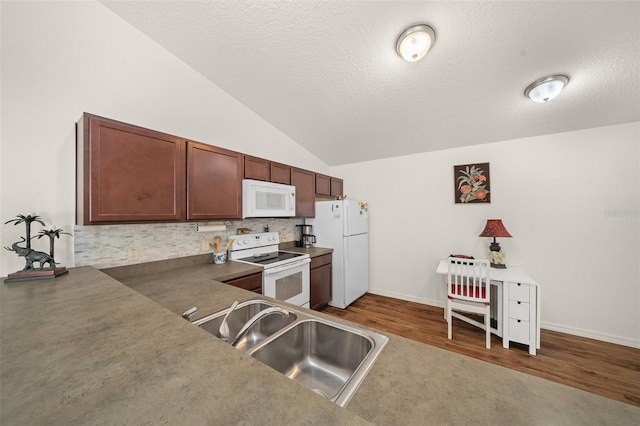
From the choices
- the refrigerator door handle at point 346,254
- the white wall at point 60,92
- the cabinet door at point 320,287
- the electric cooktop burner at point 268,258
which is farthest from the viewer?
the refrigerator door handle at point 346,254

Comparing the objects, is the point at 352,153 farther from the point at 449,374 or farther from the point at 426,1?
the point at 449,374

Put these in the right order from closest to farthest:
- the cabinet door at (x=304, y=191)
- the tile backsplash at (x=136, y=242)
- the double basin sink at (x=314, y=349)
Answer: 1. the double basin sink at (x=314, y=349)
2. the tile backsplash at (x=136, y=242)
3. the cabinet door at (x=304, y=191)

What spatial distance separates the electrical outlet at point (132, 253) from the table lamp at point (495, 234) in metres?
3.52

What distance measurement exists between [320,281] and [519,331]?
2124mm

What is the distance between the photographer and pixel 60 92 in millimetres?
1535

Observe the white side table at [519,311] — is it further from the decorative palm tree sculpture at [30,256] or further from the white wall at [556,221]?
the decorative palm tree sculpture at [30,256]

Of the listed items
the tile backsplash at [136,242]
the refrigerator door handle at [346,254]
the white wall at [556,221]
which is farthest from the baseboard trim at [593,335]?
the tile backsplash at [136,242]

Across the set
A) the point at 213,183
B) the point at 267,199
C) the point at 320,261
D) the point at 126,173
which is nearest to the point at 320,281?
the point at 320,261

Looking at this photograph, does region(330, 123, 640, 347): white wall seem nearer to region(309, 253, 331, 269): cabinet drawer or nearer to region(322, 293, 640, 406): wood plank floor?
region(322, 293, 640, 406): wood plank floor

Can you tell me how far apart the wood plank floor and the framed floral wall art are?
5.22 ft

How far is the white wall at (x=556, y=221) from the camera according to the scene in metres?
2.27

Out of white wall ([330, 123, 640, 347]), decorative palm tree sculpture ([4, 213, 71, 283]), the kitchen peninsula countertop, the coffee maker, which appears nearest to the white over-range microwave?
the coffee maker

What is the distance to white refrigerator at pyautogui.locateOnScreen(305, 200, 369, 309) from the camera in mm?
3113

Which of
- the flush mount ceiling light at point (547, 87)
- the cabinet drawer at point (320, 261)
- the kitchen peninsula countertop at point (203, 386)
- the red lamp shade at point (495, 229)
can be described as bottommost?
the cabinet drawer at point (320, 261)
